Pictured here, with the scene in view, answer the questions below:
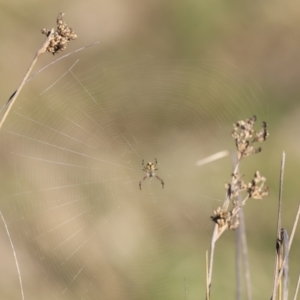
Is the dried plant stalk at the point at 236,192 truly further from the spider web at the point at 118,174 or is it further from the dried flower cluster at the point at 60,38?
the spider web at the point at 118,174

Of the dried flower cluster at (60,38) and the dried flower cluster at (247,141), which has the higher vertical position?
the dried flower cluster at (60,38)

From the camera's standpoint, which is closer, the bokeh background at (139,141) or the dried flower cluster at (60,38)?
the dried flower cluster at (60,38)

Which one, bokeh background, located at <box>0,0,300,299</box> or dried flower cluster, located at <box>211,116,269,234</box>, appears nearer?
dried flower cluster, located at <box>211,116,269,234</box>

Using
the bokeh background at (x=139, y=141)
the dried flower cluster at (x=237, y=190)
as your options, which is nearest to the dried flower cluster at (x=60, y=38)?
the dried flower cluster at (x=237, y=190)

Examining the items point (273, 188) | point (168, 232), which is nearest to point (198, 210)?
point (168, 232)

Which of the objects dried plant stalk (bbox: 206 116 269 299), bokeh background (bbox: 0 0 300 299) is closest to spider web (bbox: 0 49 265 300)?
bokeh background (bbox: 0 0 300 299)

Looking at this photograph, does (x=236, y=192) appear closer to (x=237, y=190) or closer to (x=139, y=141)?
(x=237, y=190)

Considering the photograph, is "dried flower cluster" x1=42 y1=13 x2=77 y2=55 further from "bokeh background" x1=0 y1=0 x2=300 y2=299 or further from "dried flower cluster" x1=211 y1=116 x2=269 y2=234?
"bokeh background" x1=0 y1=0 x2=300 y2=299
